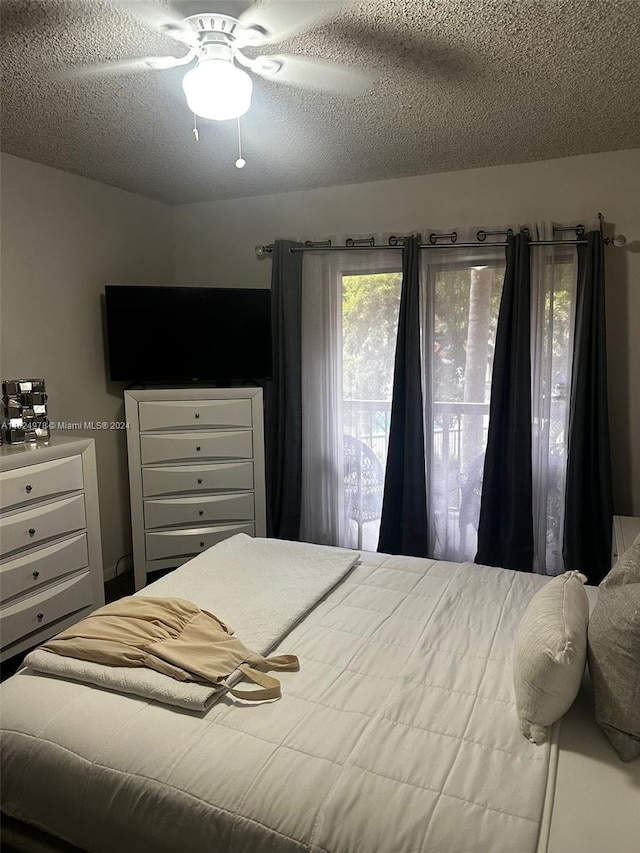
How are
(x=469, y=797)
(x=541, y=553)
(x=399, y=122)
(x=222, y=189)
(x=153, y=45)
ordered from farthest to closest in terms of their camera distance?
(x=222, y=189) < (x=541, y=553) < (x=399, y=122) < (x=153, y=45) < (x=469, y=797)

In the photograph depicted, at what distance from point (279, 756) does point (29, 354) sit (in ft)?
8.82

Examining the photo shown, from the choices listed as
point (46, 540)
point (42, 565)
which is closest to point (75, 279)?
point (46, 540)

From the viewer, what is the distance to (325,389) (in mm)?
3906

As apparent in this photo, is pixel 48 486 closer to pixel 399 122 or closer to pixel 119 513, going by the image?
pixel 119 513

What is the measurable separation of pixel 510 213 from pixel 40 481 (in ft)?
9.62

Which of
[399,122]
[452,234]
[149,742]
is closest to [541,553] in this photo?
[452,234]

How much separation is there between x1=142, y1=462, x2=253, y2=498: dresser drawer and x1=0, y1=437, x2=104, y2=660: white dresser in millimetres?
552

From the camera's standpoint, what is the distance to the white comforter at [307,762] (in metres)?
1.18

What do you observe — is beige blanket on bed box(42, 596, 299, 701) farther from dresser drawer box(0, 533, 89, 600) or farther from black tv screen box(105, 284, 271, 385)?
black tv screen box(105, 284, 271, 385)

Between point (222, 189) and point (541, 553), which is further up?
point (222, 189)

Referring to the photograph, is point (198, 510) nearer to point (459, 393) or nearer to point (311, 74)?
point (459, 393)

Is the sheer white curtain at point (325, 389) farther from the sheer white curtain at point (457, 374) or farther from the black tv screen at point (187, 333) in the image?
the sheer white curtain at point (457, 374)

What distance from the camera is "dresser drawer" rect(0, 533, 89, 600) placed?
2551mm

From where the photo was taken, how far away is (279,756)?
1328mm
